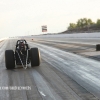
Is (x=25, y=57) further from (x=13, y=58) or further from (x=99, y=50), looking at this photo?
(x=99, y=50)

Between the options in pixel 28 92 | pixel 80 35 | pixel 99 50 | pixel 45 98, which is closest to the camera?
pixel 45 98

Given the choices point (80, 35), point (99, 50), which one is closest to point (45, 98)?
point (99, 50)

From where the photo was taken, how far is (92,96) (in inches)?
254

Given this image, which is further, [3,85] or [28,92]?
[3,85]

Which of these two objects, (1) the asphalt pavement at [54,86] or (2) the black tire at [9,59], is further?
(2) the black tire at [9,59]

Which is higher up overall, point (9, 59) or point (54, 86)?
point (9, 59)

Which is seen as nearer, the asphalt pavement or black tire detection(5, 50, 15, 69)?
the asphalt pavement

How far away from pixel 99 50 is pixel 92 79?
12336 mm

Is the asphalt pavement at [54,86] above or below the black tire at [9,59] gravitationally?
below

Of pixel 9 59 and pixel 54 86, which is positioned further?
pixel 9 59

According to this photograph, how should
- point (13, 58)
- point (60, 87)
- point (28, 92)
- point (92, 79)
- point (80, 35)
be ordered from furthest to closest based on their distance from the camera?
point (80, 35) < point (13, 58) < point (92, 79) < point (60, 87) < point (28, 92)

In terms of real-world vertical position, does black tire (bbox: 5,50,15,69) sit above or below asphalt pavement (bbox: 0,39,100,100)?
above

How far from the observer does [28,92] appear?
7141mm

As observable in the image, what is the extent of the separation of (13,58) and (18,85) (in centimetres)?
383
